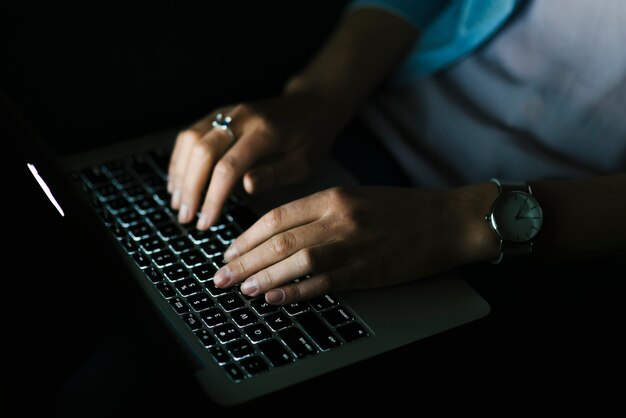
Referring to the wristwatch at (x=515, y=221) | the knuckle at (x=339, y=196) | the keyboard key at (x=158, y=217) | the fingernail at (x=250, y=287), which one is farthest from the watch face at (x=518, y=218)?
the keyboard key at (x=158, y=217)

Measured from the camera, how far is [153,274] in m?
0.86

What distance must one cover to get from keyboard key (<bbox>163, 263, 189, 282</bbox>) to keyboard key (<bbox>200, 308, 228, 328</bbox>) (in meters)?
0.07

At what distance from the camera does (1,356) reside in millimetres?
794

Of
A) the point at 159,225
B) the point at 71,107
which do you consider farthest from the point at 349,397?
the point at 71,107

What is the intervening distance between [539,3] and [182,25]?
512 millimetres

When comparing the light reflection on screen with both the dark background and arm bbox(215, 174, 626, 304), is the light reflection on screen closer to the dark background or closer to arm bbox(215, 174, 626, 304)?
the dark background

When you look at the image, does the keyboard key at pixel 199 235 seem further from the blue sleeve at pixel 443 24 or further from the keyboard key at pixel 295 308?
the blue sleeve at pixel 443 24

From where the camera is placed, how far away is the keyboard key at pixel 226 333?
78 cm

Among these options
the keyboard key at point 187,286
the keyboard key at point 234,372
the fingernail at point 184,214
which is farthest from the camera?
the fingernail at point 184,214

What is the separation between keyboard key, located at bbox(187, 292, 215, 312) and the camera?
81 cm

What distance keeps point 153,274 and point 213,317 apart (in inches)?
3.8

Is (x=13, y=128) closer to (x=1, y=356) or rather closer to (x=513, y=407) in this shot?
(x=1, y=356)

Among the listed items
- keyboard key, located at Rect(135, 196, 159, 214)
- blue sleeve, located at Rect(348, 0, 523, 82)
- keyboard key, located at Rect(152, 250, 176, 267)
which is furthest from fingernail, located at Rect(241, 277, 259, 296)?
blue sleeve, located at Rect(348, 0, 523, 82)

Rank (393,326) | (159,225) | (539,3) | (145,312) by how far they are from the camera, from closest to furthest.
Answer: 1. (145,312)
2. (393,326)
3. (159,225)
4. (539,3)
